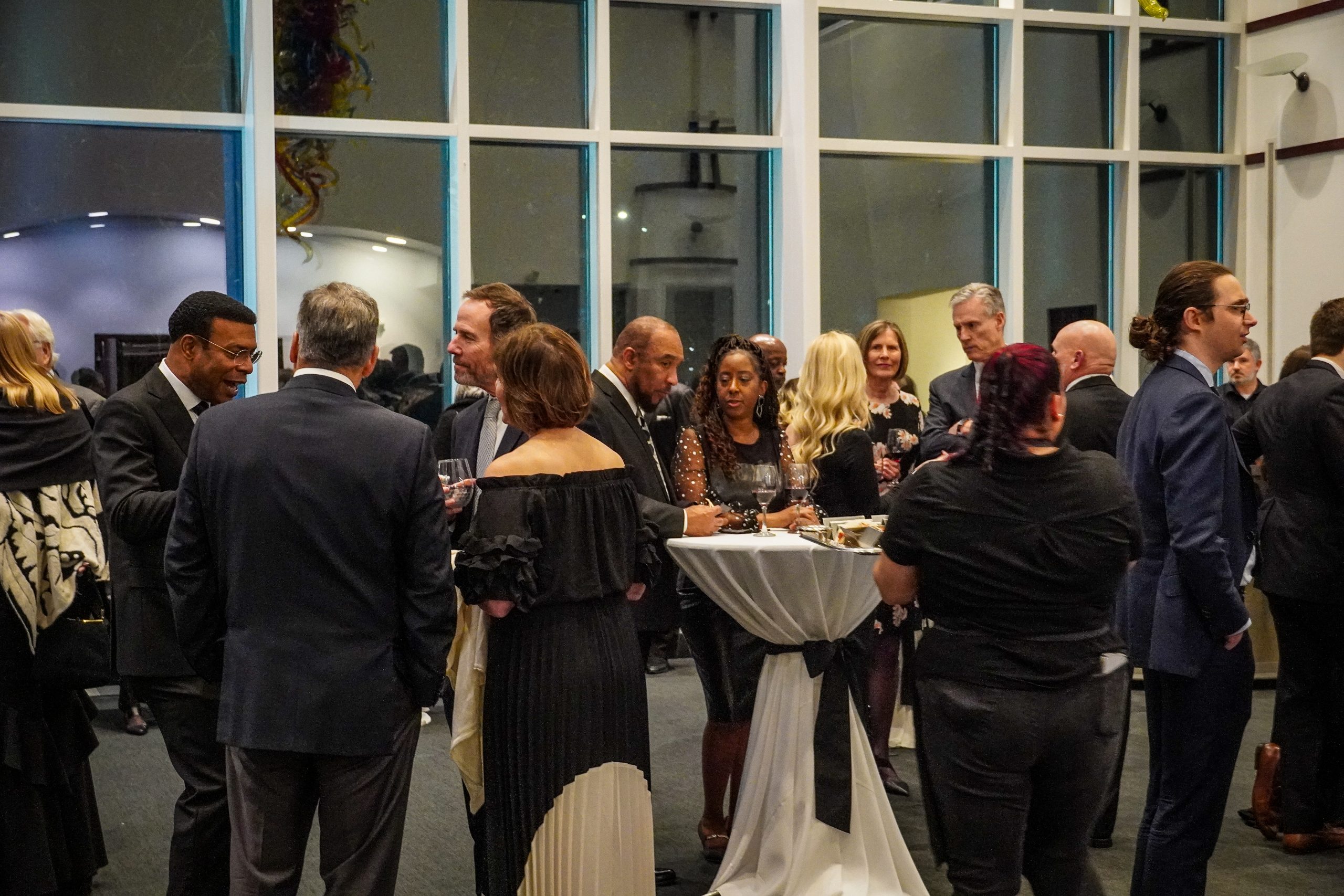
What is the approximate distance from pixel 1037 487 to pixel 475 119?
5763 mm

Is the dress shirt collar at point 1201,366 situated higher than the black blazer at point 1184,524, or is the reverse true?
the dress shirt collar at point 1201,366

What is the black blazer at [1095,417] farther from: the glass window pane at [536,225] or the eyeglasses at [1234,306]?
the glass window pane at [536,225]

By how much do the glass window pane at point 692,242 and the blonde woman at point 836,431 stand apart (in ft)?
11.3

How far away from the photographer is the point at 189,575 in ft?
8.89

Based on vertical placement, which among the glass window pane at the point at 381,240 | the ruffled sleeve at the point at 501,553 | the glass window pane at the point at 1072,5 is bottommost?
the ruffled sleeve at the point at 501,553

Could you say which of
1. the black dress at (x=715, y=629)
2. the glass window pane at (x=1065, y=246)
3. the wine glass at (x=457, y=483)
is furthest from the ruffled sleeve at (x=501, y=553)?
the glass window pane at (x=1065, y=246)

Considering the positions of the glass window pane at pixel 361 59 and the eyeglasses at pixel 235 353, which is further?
the glass window pane at pixel 361 59

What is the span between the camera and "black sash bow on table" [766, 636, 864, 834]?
3.69 m

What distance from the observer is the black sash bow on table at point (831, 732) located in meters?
3.69

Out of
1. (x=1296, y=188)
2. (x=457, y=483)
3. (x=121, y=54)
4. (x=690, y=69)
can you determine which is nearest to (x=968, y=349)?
(x=457, y=483)

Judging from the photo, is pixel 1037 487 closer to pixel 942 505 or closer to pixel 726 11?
pixel 942 505

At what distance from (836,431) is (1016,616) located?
1917mm

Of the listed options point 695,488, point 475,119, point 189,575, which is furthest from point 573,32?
point 189,575

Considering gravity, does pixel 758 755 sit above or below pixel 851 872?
above
